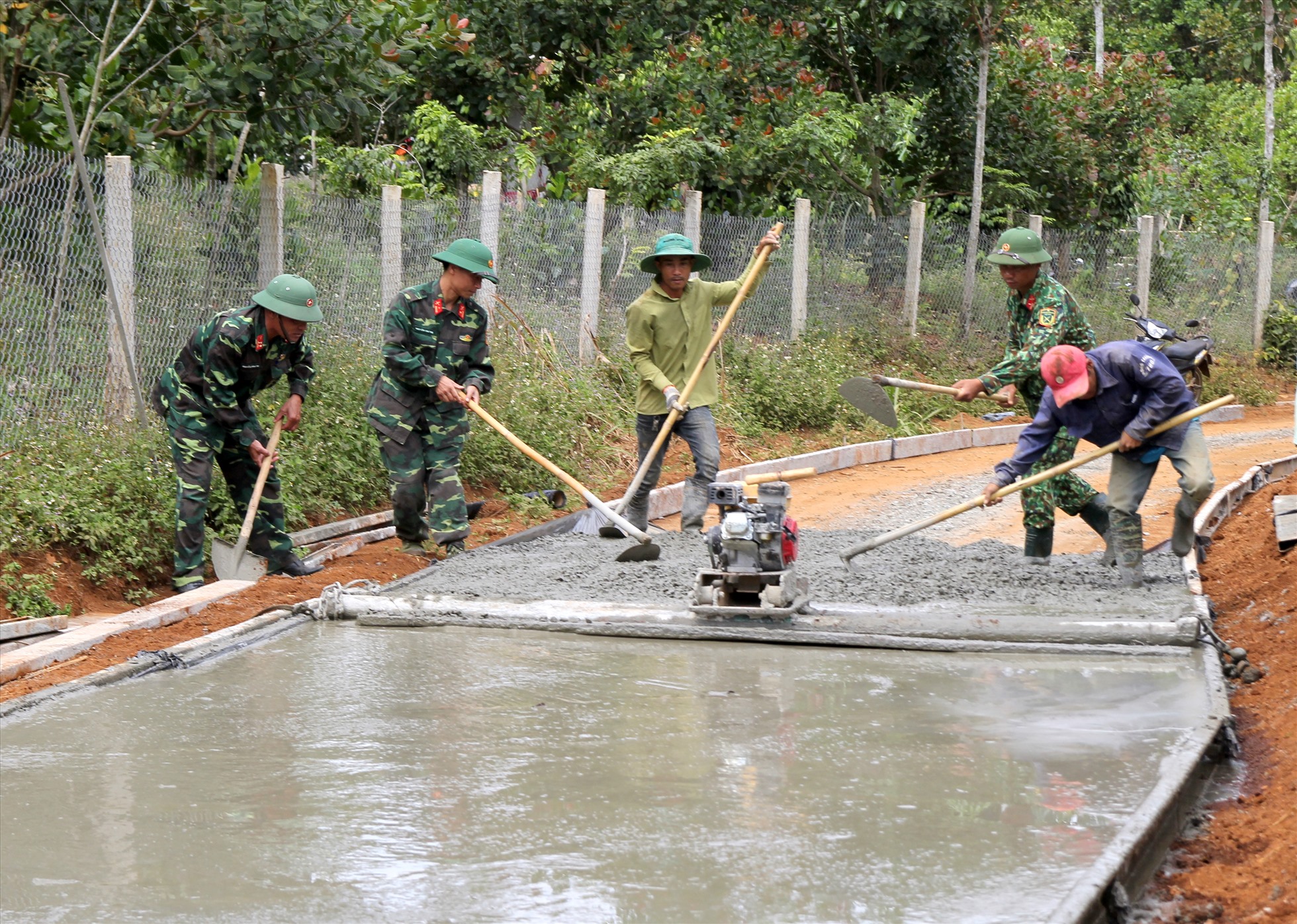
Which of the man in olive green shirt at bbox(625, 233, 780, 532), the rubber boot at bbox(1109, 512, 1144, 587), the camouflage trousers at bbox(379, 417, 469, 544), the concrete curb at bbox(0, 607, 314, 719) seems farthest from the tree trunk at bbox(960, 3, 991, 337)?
the concrete curb at bbox(0, 607, 314, 719)

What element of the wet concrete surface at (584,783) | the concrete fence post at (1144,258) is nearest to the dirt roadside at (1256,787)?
the wet concrete surface at (584,783)

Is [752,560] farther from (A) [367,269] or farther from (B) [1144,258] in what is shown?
(B) [1144,258]

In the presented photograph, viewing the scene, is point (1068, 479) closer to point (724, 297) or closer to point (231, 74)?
point (724, 297)

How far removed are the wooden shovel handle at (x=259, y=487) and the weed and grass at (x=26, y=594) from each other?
0.96 metres

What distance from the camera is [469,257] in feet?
25.7

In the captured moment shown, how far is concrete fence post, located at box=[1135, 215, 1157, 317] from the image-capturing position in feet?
61.7

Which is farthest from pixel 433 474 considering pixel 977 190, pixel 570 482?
pixel 977 190

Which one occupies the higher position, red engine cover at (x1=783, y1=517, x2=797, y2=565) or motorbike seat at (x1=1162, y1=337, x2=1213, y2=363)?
motorbike seat at (x1=1162, y1=337, x2=1213, y2=363)

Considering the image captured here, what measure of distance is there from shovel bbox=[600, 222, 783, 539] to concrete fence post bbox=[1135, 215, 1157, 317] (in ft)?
39.4

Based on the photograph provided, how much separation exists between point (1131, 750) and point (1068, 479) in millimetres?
2946

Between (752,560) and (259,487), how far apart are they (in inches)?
119

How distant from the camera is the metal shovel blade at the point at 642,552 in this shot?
23.9 feet

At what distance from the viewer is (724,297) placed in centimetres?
877

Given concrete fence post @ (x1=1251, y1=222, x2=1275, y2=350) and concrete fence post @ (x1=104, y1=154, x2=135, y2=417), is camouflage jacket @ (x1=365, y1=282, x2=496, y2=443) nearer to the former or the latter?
concrete fence post @ (x1=104, y1=154, x2=135, y2=417)
